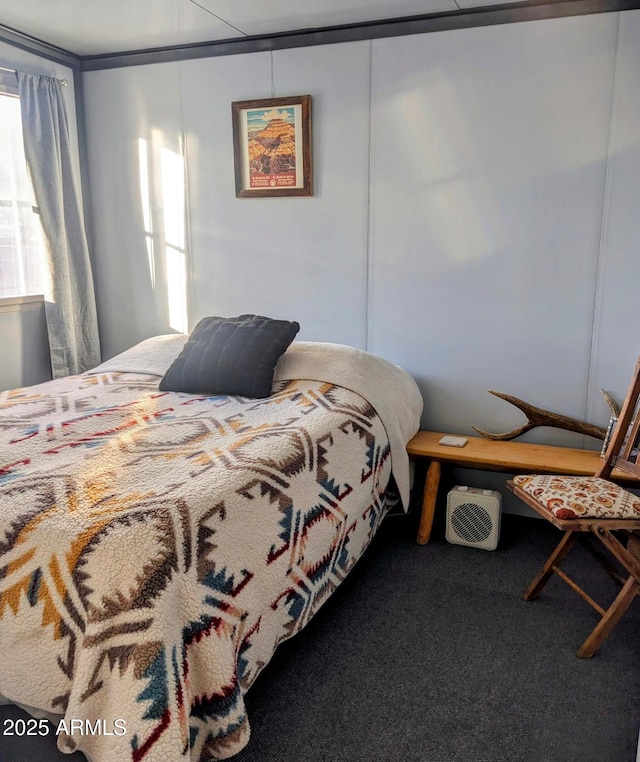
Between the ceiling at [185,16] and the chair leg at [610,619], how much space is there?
2371 millimetres

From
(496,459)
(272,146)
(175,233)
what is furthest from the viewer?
(175,233)

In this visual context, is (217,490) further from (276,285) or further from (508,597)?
(276,285)

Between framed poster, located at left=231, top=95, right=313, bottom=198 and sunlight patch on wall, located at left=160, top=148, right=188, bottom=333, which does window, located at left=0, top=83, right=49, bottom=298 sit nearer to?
sunlight patch on wall, located at left=160, top=148, right=188, bottom=333

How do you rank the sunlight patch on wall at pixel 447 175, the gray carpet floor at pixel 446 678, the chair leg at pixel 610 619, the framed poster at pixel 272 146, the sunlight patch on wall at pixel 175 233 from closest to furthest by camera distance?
the gray carpet floor at pixel 446 678 < the chair leg at pixel 610 619 < the sunlight patch on wall at pixel 447 175 < the framed poster at pixel 272 146 < the sunlight patch on wall at pixel 175 233

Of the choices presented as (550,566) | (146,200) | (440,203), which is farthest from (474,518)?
(146,200)

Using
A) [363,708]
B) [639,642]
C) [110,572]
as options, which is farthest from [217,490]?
[639,642]

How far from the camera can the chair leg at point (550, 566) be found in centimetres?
231

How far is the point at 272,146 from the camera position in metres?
3.35

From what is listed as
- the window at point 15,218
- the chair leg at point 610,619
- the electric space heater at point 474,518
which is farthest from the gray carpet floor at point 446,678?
the window at point 15,218

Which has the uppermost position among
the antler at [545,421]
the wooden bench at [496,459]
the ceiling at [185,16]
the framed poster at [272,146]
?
the ceiling at [185,16]

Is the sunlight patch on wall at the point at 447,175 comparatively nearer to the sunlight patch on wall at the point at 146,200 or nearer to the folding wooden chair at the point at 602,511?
the folding wooden chair at the point at 602,511

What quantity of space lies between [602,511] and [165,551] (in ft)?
4.38

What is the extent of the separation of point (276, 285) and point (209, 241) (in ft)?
1.52

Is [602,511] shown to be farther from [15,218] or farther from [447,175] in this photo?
[15,218]
